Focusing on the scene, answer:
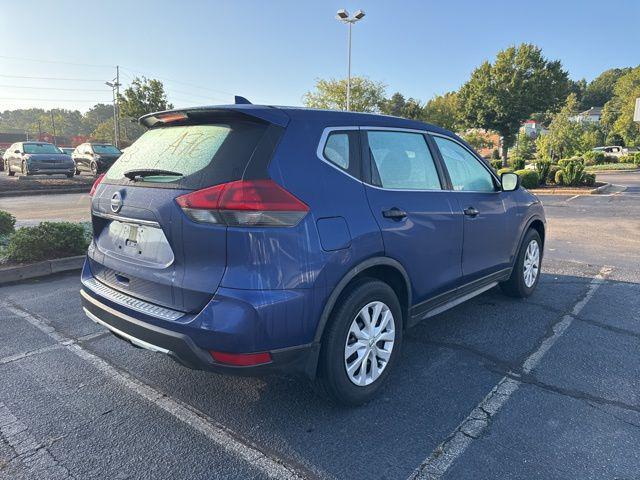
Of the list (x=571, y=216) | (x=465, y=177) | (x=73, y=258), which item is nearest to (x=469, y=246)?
(x=465, y=177)

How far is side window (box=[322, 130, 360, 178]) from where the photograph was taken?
8.82 feet

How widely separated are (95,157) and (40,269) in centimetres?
1853

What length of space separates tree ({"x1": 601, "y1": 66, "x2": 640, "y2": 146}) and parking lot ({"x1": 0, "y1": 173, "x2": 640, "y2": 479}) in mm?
60215

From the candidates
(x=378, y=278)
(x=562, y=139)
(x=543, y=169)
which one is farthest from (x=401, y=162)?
(x=562, y=139)

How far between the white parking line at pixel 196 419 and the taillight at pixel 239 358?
0.51m

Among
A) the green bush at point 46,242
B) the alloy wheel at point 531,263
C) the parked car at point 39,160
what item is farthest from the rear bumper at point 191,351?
the parked car at point 39,160

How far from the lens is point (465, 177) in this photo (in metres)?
3.93

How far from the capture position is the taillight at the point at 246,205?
229cm

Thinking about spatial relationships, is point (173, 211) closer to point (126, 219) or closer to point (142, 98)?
point (126, 219)

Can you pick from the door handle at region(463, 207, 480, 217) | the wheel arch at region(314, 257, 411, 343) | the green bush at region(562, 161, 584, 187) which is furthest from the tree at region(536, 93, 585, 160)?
the wheel arch at region(314, 257, 411, 343)

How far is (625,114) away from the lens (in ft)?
176

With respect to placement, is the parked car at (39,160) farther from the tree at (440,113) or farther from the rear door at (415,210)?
the tree at (440,113)

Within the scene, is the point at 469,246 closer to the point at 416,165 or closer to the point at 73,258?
the point at 416,165

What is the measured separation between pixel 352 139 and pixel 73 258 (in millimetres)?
4665
